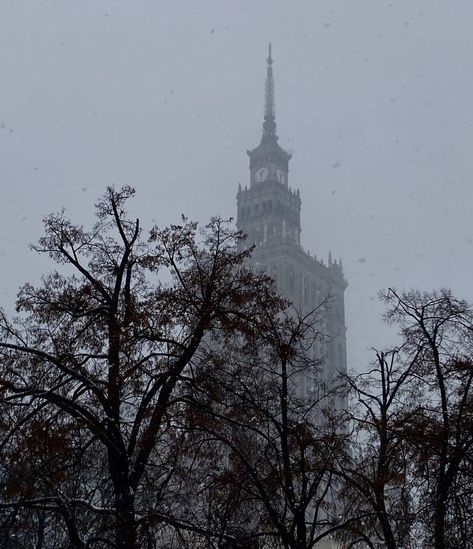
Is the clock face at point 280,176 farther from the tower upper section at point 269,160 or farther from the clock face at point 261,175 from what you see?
the clock face at point 261,175

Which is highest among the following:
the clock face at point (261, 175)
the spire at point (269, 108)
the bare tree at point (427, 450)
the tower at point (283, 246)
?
the spire at point (269, 108)

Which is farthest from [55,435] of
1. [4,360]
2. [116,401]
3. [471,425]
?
[471,425]

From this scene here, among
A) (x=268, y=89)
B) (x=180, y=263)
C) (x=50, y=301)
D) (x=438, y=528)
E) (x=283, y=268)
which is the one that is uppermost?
(x=268, y=89)

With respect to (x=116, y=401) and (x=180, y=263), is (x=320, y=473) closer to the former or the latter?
(x=116, y=401)

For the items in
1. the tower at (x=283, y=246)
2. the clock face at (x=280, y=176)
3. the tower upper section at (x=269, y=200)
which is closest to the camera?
the tower at (x=283, y=246)

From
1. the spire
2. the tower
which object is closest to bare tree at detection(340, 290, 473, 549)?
the tower

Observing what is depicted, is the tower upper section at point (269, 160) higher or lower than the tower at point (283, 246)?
higher

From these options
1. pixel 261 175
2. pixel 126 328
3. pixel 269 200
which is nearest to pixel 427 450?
pixel 126 328

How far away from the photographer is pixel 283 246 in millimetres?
105625

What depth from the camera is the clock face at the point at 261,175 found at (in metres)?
118

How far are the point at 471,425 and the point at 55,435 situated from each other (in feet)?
29.1

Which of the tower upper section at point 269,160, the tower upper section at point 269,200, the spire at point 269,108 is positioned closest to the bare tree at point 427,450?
the tower upper section at point 269,200

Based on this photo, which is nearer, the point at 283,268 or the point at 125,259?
the point at 125,259

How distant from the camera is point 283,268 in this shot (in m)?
104
